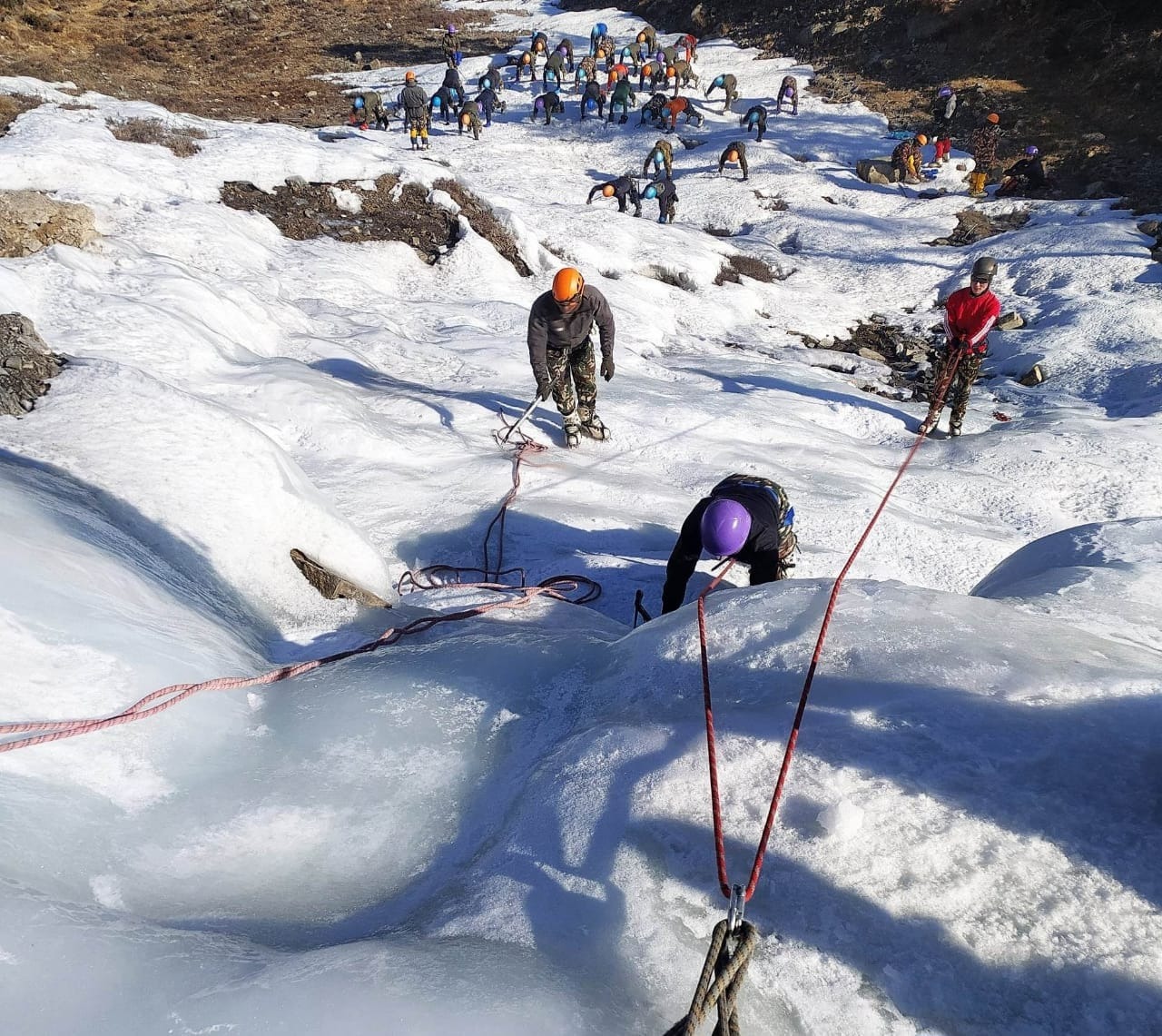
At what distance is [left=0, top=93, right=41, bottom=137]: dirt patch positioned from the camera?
9.52 metres

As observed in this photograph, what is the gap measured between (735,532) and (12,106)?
12724mm

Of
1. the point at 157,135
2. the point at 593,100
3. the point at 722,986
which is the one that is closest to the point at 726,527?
the point at 722,986

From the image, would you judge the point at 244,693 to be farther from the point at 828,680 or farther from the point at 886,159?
the point at 886,159

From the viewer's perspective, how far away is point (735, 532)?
3.78 m

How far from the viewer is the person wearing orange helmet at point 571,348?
20.0 feet

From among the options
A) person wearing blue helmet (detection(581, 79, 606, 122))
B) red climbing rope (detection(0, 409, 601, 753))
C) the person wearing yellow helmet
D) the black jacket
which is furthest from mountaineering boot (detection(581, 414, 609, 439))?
person wearing blue helmet (detection(581, 79, 606, 122))

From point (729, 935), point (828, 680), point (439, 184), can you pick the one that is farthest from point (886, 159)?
point (729, 935)

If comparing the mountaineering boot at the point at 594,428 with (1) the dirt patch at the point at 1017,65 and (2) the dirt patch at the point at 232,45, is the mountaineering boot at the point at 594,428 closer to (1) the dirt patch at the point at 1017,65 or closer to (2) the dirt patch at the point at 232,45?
(1) the dirt patch at the point at 1017,65

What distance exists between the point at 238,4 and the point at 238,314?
31.9 m

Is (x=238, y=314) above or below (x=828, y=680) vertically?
above

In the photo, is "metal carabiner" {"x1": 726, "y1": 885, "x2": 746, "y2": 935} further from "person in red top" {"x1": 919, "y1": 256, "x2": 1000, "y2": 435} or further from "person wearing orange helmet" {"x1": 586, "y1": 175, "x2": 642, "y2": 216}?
"person wearing orange helmet" {"x1": 586, "y1": 175, "x2": 642, "y2": 216}

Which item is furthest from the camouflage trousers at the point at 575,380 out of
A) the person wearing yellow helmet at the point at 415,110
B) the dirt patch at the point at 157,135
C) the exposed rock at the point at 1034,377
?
the person wearing yellow helmet at the point at 415,110

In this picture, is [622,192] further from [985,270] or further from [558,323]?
[558,323]

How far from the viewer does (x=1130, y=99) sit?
17047mm
